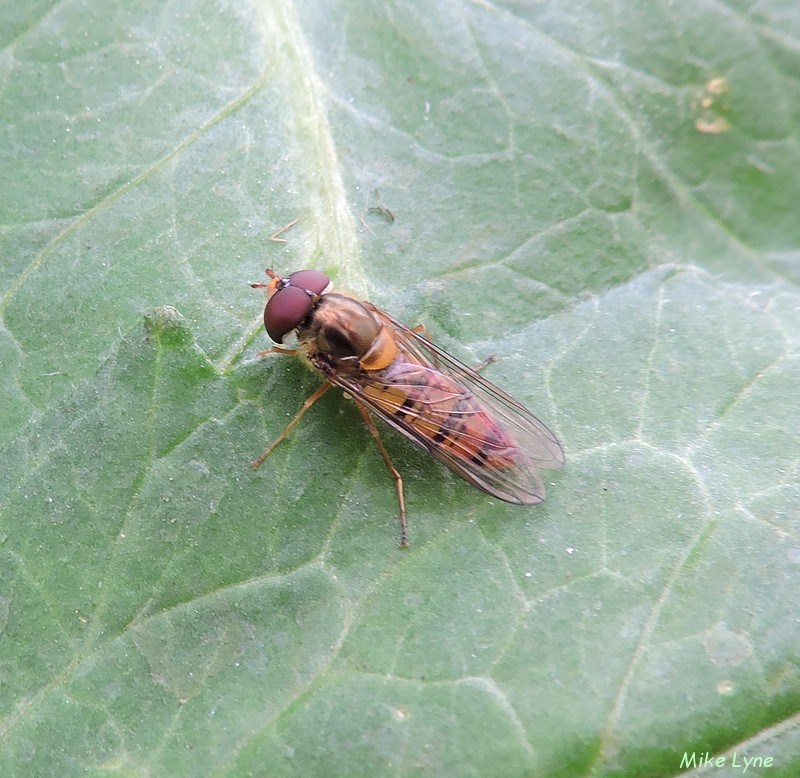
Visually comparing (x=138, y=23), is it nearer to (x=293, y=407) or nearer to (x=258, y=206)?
(x=258, y=206)

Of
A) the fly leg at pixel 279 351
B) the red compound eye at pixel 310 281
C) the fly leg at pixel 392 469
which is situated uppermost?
the red compound eye at pixel 310 281

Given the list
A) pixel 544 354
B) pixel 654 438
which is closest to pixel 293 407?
pixel 544 354

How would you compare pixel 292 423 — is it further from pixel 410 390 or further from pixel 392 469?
pixel 410 390

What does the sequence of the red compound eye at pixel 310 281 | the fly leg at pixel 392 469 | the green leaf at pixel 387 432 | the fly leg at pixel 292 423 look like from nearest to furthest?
the green leaf at pixel 387 432, the fly leg at pixel 392 469, the fly leg at pixel 292 423, the red compound eye at pixel 310 281

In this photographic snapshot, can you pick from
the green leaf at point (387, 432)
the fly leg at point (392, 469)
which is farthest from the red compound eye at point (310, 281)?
the fly leg at point (392, 469)

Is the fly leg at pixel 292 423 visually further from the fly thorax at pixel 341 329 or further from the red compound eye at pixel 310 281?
the red compound eye at pixel 310 281

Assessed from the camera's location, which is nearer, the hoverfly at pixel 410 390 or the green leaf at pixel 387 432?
the green leaf at pixel 387 432

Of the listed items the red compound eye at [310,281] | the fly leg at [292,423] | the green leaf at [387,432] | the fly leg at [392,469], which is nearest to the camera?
the green leaf at [387,432]
